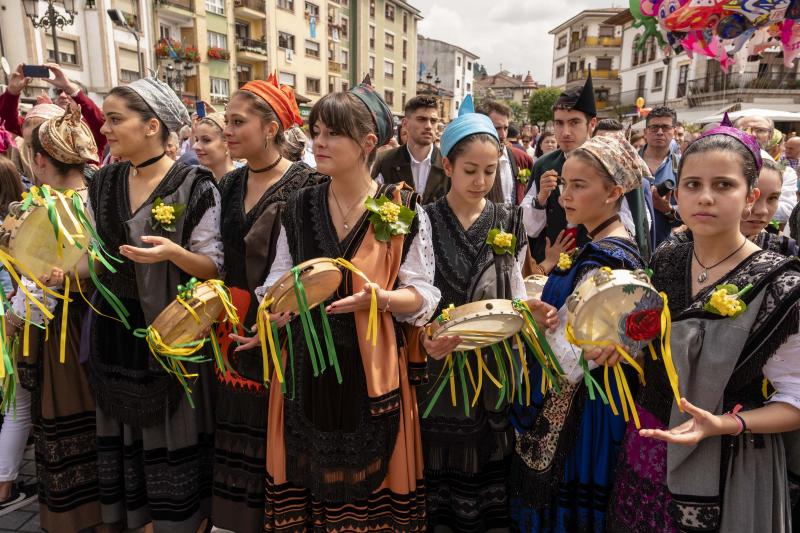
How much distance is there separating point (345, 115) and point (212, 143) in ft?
7.24

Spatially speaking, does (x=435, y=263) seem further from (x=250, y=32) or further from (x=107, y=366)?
(x=250, y=32)

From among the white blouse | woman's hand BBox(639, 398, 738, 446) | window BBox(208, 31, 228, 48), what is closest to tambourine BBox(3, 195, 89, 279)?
the white blouse

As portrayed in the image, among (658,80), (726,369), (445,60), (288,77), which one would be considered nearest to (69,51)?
(288,77)

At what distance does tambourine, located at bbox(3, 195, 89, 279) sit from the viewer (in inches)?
80.3

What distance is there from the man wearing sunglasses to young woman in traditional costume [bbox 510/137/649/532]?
8.38 feet

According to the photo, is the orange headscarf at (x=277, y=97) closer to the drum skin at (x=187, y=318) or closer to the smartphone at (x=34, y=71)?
the drum skin at (x=187, y=318)

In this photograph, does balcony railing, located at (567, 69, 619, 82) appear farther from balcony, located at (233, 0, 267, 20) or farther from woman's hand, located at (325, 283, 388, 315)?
woman's hand, located at (325, 283, 388, 315)

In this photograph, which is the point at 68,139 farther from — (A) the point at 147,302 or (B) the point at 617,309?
(B) the point at 617,309

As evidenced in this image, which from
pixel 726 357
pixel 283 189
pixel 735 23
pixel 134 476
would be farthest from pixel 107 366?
pixel 735 23

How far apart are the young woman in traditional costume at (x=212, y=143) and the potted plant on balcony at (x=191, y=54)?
2427 cm

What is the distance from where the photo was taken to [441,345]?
6.47 ft

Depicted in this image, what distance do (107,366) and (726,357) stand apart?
2603 mm

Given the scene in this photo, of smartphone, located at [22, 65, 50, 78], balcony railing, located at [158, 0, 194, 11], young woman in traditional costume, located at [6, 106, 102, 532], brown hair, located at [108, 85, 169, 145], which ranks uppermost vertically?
balcony railing, located at [158, 0, 194, 11]

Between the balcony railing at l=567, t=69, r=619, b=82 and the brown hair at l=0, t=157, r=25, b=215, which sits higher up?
the balcony railing at l=567, t=69, r=619, b=82
